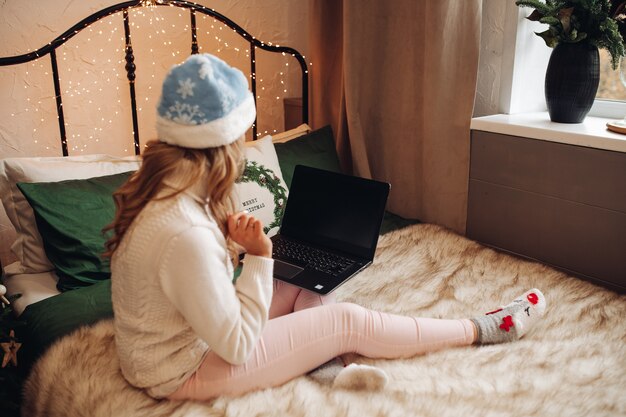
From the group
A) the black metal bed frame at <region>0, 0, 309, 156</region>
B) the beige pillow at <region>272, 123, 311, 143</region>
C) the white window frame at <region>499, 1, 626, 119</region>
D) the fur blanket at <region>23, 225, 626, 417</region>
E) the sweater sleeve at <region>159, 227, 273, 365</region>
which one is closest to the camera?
the sweater sleeve at <region>159, 227, 273, 365</region>

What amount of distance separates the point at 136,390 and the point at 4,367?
16.5 inches

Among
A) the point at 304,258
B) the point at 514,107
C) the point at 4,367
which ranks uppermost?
the point at 514,107

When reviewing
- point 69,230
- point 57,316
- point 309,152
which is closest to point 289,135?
point 309,152

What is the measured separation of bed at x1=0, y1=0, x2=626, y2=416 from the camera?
106 cm

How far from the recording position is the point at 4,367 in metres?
1.28

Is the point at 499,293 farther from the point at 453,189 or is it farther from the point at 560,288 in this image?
the point at 453,189

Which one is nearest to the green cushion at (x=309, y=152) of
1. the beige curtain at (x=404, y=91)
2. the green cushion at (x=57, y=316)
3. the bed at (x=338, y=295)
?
the bed at (x=338, y=295)

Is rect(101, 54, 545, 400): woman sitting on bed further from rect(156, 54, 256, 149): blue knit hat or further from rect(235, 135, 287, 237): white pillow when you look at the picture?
rect(235, 135, 287, 237): white pillow

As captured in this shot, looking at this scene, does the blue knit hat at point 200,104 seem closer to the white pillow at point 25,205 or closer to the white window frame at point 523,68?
the white pillow at point 25,205

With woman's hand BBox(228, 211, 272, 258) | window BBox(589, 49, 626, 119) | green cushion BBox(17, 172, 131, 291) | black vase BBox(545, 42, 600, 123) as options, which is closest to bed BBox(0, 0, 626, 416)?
green cushion BBox(17, 172, 131, 291)

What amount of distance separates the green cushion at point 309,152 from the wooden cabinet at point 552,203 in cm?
52

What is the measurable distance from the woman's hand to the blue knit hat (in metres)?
0.16

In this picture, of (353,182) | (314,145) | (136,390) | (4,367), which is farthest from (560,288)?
(4,367)

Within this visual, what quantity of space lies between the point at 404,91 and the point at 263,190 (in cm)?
70
